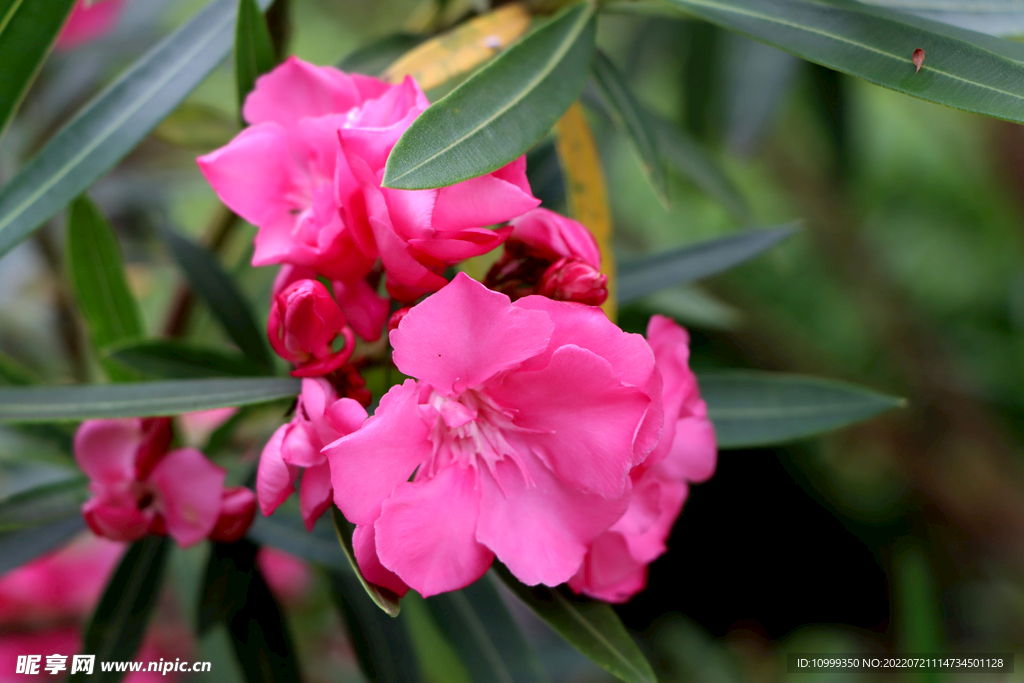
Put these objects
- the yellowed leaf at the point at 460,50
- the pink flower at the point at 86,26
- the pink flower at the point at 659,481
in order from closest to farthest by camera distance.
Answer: the pink flower at the point at 659,481
the yellowed leaf at the point at 460,50
the pink flower at the point at 86,26

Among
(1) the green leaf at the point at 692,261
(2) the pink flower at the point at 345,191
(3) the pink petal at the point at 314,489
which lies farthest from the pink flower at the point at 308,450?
(1) the green leaf at the point at 692,261

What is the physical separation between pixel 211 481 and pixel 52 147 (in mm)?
356

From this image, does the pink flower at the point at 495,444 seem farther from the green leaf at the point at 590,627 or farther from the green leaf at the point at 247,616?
the green leaf at the point at 247,616

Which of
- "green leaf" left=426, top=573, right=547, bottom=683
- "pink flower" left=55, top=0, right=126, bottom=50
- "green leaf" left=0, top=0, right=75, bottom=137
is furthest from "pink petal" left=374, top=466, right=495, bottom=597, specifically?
"pink flower" left=55, top=0, right=126, bottom=50

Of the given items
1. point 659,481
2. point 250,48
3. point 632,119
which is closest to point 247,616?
point 659,481

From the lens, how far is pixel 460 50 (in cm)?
73

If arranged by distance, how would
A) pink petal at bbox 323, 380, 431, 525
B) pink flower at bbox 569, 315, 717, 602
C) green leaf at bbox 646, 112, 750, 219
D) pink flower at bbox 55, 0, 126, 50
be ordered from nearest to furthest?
1. pink petal at bbox 323, 380, 431, 525
2. pink flower at bbox 569, 315, 717, 602
3. green leaf at bbox 646, 112, 750, 219
4. pink flower at bbox 55, 0, 126, 50

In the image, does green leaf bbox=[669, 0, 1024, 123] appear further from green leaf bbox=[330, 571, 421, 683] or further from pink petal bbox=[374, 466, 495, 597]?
green leaf bbox=[330, 571, 421, 683]

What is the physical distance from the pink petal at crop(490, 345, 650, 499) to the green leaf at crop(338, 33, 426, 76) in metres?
0.51

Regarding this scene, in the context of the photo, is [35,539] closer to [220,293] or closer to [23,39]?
[220,293]

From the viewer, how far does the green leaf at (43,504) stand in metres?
0.76

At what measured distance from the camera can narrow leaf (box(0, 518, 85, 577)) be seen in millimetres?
775

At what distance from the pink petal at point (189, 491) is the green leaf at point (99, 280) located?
21cm

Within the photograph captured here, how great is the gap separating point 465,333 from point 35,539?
0.63 m
